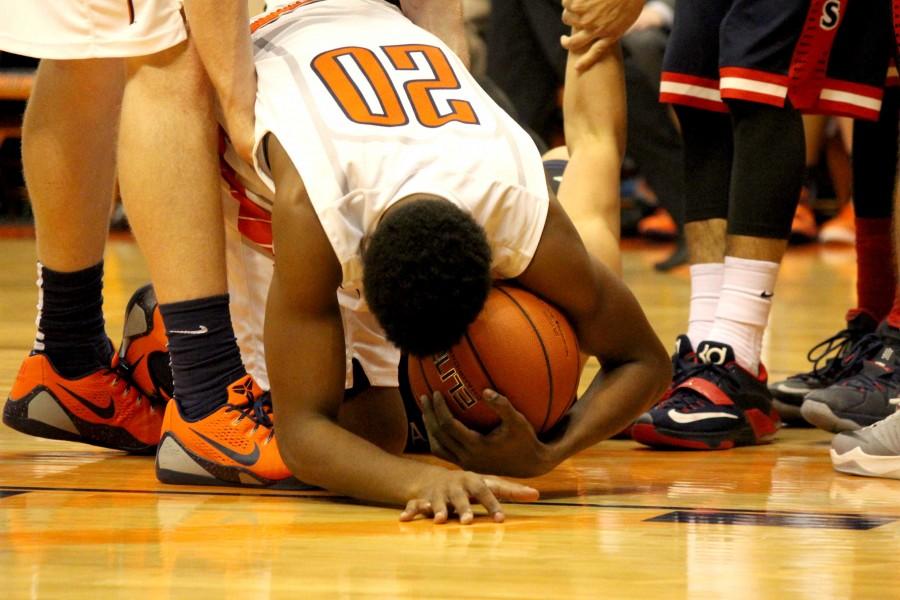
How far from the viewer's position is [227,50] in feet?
8.43

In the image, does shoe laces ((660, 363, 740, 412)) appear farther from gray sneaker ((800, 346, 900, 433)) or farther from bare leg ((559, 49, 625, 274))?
bare leg ((559, 49, 625, 274))

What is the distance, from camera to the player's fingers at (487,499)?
2254 mm

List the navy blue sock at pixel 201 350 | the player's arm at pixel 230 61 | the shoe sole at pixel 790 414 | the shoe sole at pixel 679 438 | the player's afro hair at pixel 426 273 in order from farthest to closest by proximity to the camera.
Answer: the shoe sole at pixel 790 414
the shoe sole at pixel 679 438
the navy blue sock at pixel 201 350
the player's arm at pixel 230 61
the player's afro hair at pixel 426 273

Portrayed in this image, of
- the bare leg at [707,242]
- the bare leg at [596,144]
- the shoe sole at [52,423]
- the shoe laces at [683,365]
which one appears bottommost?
the shoe sole at [52,423]

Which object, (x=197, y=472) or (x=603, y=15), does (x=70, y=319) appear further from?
(x=603, y=15)

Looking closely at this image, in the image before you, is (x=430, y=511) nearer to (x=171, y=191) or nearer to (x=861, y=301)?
(x=171, y=191)

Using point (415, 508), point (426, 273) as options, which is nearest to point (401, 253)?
point (426, 273)

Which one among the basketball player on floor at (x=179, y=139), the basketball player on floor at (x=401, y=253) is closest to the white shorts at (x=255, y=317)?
the basketball player on floor at (x=401, y=253)

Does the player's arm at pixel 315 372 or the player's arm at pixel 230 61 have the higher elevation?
the player's arm at pixel 230 61

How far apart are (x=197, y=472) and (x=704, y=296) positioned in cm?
131

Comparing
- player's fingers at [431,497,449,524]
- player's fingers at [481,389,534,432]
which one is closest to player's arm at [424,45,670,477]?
player's fingers at [481,389,534,432]

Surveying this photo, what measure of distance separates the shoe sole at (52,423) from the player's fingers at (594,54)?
1.30 metres

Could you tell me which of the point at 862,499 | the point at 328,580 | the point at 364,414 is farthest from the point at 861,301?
the point at 328,580

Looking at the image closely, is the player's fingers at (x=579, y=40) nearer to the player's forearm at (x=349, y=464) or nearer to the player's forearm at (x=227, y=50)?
the player's forearm at (x=227, y=50)
